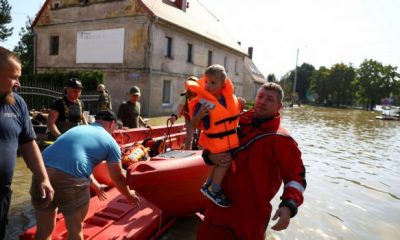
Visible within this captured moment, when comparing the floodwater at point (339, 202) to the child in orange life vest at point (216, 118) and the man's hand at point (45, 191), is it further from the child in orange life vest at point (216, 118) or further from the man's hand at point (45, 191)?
the child in orange life vest at point (216, 118)

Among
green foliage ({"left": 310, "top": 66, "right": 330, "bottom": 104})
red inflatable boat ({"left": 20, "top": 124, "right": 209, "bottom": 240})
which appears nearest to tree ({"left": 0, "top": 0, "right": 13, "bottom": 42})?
red inflatable boat ({"left": 20, "top": 124, "right": 209, "bottom": 240})

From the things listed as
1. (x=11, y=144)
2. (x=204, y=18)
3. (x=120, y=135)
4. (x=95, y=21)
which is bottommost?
(x=120, y=135)

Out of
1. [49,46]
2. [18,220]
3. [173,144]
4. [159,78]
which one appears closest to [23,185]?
[18,220]

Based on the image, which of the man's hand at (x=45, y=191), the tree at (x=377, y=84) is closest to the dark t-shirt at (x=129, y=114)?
Answer: the man's hand at (x=45, y=191)

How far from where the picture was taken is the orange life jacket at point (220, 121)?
275cm

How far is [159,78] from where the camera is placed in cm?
2128

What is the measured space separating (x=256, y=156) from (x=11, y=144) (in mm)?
1818

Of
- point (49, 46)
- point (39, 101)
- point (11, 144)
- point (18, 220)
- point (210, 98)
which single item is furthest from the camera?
point (49, 46)

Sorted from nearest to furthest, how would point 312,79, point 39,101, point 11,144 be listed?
point 11,144 → point 39,101 → point 312,79

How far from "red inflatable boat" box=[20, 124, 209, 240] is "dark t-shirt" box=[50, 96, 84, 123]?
1315 mm

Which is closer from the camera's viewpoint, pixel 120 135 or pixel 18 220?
pixel 18 220

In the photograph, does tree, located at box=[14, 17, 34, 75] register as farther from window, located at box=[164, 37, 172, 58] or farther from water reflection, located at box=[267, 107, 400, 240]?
water reflection, located at box=[267, 107, 400, 240]

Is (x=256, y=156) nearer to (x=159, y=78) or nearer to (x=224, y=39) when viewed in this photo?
(x=159, y=78)

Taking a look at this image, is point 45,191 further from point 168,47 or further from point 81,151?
point 168,47
